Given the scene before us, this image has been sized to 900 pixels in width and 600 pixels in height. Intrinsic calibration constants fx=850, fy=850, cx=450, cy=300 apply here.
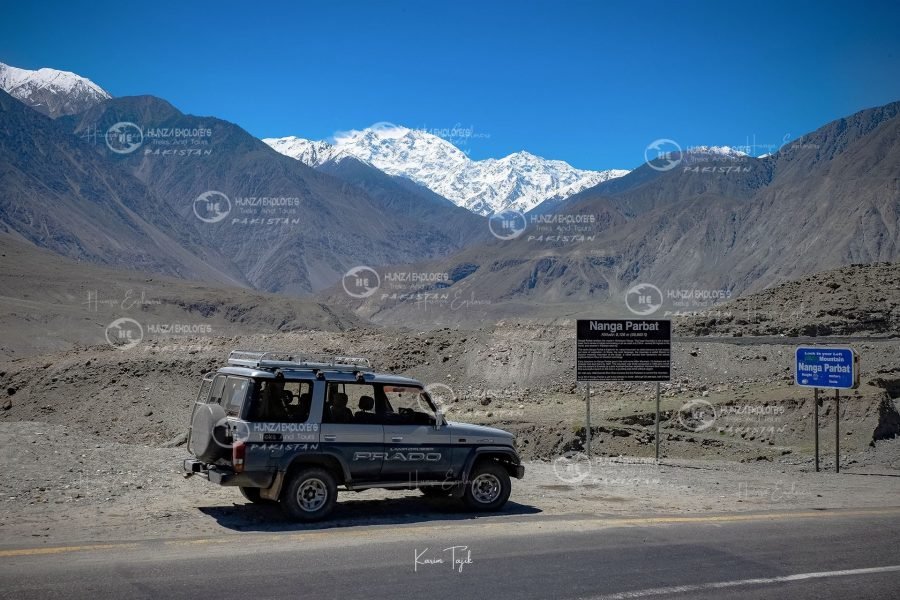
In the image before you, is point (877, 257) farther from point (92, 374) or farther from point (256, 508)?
point (256, 508)

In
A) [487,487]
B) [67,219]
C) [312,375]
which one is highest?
[67,219]

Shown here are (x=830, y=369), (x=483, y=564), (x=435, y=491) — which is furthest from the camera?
(x=830, y=369)

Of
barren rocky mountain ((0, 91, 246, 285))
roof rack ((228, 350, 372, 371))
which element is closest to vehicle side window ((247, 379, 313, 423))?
roof rack ((228, 350, 372, 371))

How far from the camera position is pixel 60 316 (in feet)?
246

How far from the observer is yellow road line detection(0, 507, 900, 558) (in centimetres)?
971

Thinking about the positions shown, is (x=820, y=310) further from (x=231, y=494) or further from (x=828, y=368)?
(x=231, y=494)

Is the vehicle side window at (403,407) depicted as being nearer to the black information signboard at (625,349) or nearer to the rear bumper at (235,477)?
the rear bumper at (235,477)

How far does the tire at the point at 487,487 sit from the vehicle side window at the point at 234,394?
3599 mm

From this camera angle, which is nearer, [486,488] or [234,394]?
[234,394]

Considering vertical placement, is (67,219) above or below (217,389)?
above

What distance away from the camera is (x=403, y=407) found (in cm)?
1212
